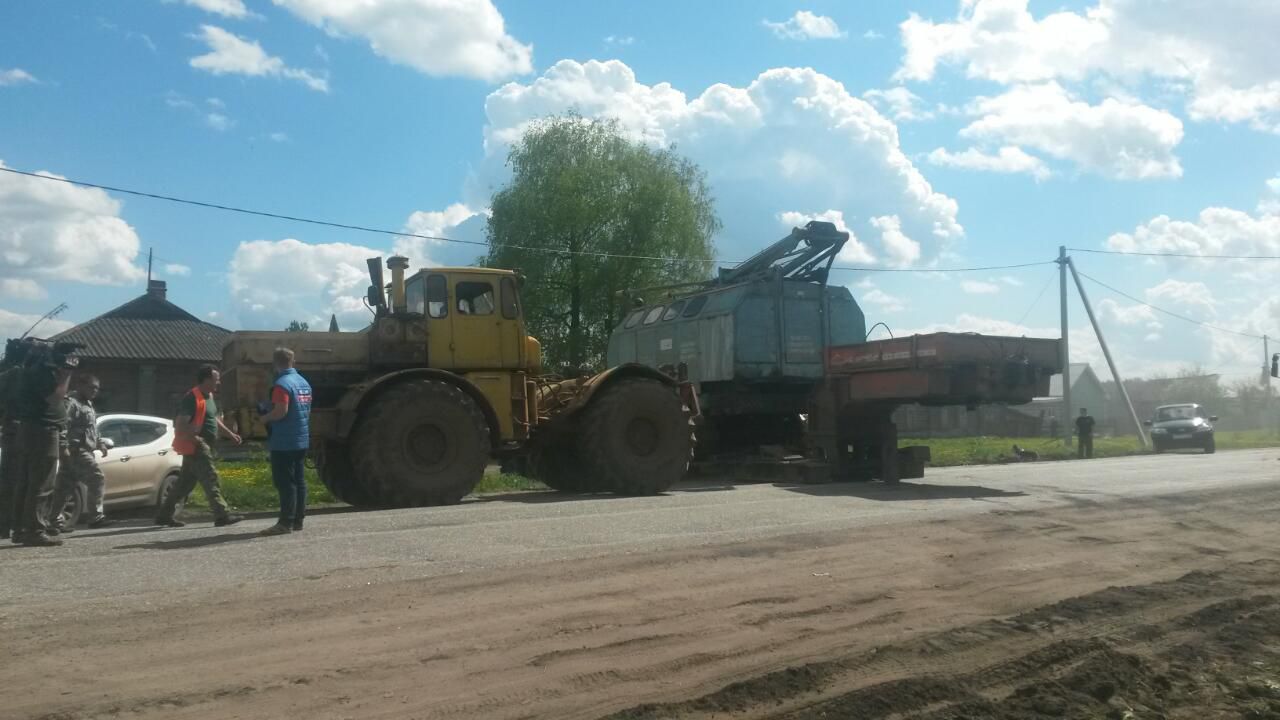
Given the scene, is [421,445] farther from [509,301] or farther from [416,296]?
[509,301]

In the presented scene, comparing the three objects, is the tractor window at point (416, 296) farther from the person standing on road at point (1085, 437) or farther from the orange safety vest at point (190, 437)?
the person standing on road at point (1085, 437)

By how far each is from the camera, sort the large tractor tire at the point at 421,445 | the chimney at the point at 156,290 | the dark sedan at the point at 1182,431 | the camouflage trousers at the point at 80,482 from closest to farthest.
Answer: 1. the camouflage trousers at the point at 80,482
2. the large tractor tire at the point at 421,445
3. the dark sedan at the point at 1182,431
4. the chimney at the point at 156,290

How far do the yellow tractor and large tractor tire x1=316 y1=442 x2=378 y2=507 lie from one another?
0.02 m

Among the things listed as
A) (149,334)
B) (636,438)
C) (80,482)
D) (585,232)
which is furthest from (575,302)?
(80,482)

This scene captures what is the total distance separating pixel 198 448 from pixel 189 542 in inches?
69.4

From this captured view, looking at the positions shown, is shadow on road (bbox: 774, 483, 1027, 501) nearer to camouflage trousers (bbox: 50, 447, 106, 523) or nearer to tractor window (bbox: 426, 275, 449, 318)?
tractor window (bbox: 426, 275, 449, 318)

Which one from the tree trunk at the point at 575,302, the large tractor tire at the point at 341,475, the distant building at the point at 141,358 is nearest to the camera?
the large tractor tire at the point at 341,475

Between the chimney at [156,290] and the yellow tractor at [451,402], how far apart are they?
110 feet

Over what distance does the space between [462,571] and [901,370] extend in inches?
346

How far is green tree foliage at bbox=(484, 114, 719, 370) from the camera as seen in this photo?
115 ft

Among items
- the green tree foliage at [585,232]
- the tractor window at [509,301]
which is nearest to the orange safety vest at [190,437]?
the tractor window at [509,301]

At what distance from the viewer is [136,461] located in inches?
504

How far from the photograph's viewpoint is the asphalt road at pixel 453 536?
6984 millimetres

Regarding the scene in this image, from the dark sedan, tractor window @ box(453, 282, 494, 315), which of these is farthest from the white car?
the dark sedan
